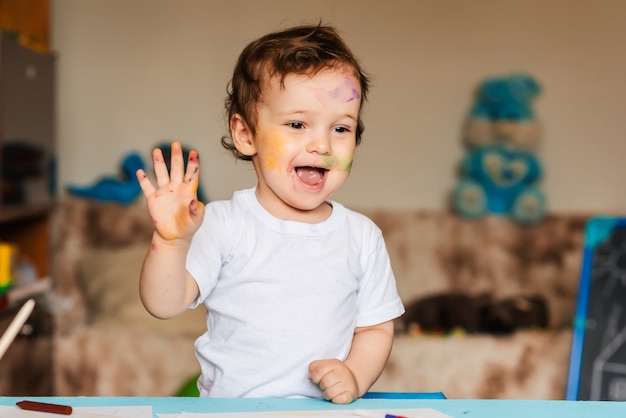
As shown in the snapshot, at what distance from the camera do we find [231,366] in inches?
43.3

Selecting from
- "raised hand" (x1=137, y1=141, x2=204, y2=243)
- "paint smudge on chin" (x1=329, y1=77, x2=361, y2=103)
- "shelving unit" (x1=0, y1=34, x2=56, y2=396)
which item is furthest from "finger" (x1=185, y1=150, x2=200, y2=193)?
"shelving unit" (x1=0, y1=34, x2=56, y2=396)

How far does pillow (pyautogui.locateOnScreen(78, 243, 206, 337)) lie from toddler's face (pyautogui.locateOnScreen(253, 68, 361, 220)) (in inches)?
64.1

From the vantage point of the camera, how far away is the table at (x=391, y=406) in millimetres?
853

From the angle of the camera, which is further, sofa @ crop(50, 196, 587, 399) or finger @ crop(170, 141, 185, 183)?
sofa @ crop(50, 196, 587, 399)

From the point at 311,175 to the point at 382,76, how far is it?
2.09m

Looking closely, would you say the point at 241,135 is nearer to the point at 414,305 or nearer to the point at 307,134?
the point at 307,134

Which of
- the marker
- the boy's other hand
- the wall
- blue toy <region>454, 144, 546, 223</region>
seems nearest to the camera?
the marker

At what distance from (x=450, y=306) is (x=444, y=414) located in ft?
6.91

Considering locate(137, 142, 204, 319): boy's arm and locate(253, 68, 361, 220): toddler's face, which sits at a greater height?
locate(253, 68, 361, 220): toddler's face

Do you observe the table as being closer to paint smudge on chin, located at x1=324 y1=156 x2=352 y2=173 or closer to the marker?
the marker

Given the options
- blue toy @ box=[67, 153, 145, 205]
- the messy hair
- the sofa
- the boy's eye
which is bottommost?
the sofa

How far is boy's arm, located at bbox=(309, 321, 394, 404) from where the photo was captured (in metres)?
0.97

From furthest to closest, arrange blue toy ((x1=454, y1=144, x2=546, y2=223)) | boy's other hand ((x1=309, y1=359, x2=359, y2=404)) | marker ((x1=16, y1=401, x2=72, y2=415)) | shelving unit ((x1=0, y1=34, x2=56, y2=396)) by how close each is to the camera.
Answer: blue toy ((x1=454, y1=144, x2=546, y2=223)), shelving unit ((x1=0, y1=34, x2=56, y2=396)), boy's other hand ((x1=309, y1=359, x2=359, y2=404)), marker ((x1=16, y1=401, x2=72, y2=415))

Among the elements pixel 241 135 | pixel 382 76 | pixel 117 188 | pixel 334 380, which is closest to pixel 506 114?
pixel 382 76
